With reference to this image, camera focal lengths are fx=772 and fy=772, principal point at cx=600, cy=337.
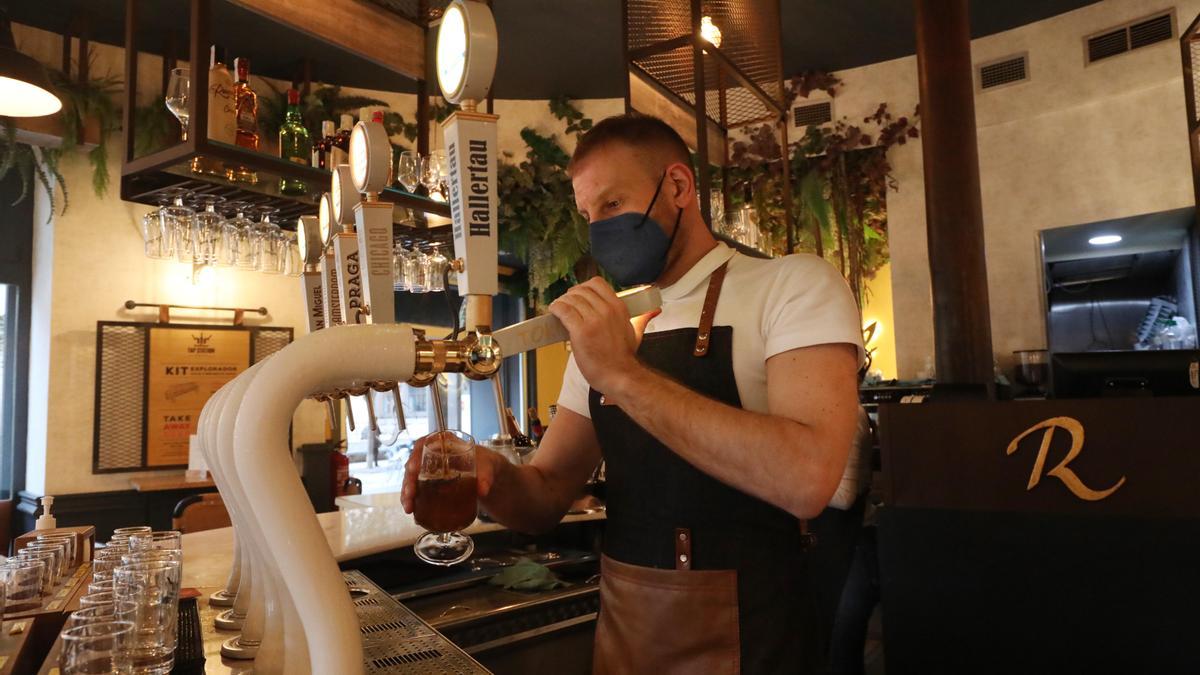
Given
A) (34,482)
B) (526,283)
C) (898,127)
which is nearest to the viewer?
(34,482)

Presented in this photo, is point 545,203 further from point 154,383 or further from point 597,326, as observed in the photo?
point 597,326

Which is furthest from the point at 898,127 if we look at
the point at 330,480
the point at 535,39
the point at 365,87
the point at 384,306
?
the point at 384,306

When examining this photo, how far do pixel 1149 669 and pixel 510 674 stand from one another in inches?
72.9

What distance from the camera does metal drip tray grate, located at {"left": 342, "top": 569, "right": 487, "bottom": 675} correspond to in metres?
1.17

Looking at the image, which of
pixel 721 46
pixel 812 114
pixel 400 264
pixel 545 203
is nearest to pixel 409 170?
pixel 400 264

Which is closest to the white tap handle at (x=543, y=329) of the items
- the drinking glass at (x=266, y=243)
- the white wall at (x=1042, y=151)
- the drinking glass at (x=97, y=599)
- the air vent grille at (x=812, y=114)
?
the drinking glass at (x=97, y=599)

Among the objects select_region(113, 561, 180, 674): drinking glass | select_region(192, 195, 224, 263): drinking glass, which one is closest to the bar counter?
select_region(113, 561, 180, 674): drinking glass

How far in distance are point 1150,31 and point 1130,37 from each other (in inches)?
4.5

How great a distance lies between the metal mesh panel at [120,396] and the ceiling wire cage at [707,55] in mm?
3493

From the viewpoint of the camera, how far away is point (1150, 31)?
522 cm

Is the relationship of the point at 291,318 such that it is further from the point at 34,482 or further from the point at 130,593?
the point at 130,593

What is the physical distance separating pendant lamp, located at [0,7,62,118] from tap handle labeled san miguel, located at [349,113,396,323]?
2410 millimetres

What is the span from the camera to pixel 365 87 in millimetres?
5469

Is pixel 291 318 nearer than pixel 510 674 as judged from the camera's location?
No
